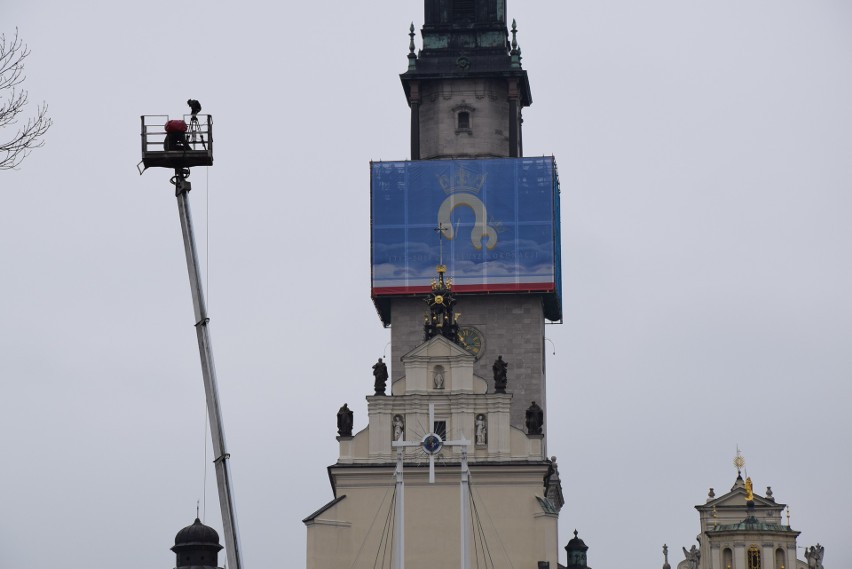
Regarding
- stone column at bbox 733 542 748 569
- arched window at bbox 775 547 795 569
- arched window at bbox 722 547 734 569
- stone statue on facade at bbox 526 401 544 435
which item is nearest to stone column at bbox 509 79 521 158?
stone statue on facade at bbox 526 401 544 435

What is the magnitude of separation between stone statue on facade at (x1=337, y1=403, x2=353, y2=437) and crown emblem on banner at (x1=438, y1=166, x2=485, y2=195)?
24945 mm

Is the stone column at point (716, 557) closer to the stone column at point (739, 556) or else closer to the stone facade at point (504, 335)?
the stone column at point (739, 556)

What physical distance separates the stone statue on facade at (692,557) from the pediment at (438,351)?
1804 inches

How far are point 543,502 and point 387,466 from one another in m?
6.56

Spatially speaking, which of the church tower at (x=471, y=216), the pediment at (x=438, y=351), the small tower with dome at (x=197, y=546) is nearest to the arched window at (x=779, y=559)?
the church tower at (x=471, y=216)

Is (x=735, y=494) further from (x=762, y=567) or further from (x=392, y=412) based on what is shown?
(x=392, y=412)

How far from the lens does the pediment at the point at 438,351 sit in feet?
320

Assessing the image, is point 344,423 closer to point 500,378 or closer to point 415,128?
point 500,378

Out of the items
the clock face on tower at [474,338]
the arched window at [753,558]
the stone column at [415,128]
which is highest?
the stone column at [415,128]

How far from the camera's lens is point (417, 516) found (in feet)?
316

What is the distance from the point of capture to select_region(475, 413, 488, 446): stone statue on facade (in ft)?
316

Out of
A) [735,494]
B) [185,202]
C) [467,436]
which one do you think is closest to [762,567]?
[735,494]

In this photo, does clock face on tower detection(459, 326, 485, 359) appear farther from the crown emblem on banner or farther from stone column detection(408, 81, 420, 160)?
stone column detection(408, 81, 420, 160)

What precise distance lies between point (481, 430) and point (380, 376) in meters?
4.82
